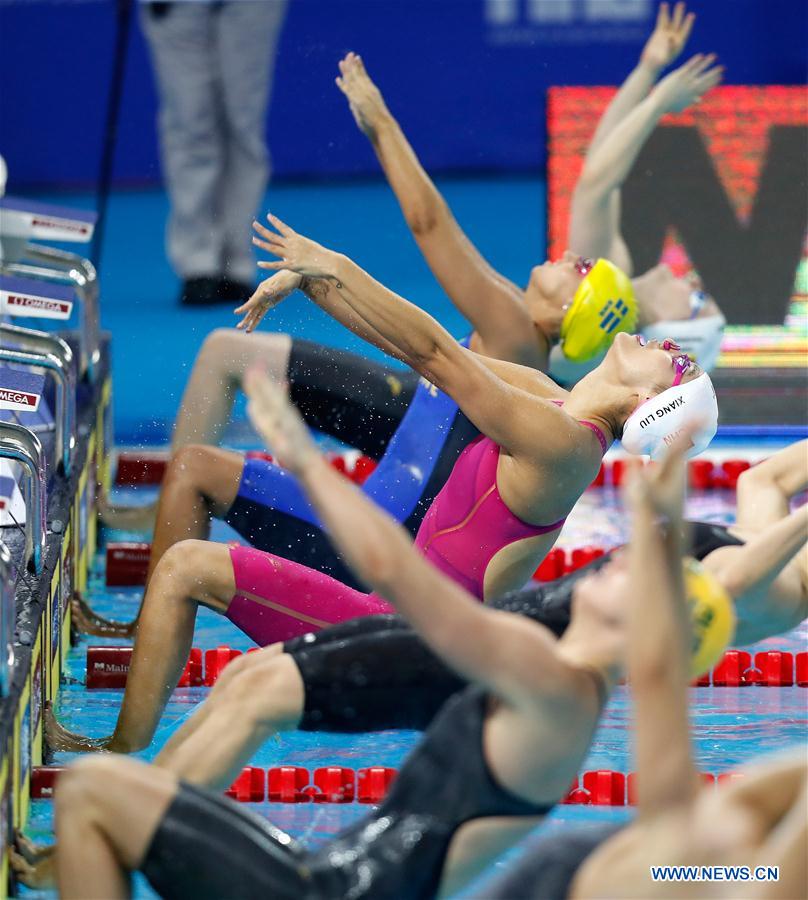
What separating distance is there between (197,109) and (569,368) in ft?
14.5

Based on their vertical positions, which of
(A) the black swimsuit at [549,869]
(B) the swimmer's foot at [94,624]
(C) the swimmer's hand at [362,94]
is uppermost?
(C) the swimmer's hand at [362,94]

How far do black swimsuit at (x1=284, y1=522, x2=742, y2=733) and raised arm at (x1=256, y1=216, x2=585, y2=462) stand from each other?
608 mm

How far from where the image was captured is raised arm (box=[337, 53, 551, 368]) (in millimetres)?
4867

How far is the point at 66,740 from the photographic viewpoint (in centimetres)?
430

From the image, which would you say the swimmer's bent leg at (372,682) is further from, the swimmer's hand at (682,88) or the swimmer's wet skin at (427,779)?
the swimmer's hand at (682,88)

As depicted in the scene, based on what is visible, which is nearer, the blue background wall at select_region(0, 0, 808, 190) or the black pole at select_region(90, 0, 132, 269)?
the black pole at select_region(90, 0, 132, 269)

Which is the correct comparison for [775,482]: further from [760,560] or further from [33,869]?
[33,869]

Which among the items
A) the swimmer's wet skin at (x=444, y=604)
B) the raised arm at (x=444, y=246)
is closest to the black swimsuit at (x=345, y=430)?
the swimmer's wet skin at (x=444, y=604)

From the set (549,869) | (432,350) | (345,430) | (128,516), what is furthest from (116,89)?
(549,869)

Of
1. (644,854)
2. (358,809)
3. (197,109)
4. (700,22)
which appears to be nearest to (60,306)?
(358,809)

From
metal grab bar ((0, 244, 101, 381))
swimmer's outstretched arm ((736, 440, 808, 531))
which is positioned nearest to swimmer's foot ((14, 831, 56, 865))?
swimmer's outstretched arm ((736, 440, 808, 531))

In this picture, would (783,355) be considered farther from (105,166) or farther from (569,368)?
(105,166)

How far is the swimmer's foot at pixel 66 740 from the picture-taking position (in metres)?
4.26

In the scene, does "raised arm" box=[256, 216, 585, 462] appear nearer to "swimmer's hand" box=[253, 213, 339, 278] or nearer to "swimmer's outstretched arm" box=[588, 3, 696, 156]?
"swimmer's hand" box=[253, 213, 339, 278]
